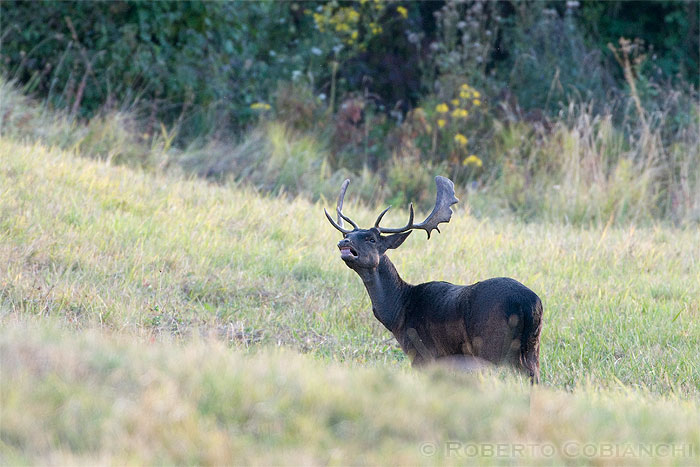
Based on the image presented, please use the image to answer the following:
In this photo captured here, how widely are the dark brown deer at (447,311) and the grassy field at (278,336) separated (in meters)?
0.23

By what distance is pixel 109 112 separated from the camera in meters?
12.8

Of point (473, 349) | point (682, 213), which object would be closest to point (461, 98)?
point (682, 213)

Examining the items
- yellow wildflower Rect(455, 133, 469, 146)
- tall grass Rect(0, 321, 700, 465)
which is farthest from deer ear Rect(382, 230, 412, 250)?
yellow wildflower Rect(455, 133, 469, 146)

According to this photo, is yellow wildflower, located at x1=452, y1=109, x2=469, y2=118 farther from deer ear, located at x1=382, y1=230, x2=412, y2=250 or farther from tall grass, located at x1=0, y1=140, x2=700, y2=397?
deer ear, located at x1=382, y1=230, x2=412, y2=250

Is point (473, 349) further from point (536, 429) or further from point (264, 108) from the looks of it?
point (264, 108)

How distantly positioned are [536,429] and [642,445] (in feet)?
1.49

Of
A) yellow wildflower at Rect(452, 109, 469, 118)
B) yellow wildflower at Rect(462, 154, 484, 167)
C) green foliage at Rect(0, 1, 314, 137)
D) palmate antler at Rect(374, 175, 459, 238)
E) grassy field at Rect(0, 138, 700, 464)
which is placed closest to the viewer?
grassy field at Rect(0, 138, 700, 464)

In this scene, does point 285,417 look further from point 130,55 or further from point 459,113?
point 130,55

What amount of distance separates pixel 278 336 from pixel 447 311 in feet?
5.27

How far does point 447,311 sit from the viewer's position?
5.70m

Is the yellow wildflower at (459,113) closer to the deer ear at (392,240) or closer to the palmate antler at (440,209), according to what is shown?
the palmate antler at (440,209)

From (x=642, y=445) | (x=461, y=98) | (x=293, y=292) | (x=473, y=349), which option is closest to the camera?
(x=642, y=445)

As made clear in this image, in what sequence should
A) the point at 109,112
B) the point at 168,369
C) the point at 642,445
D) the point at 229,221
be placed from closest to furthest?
the point at 642,445 → the point at 168,369 → the point at 229,221 → the point at 109,112

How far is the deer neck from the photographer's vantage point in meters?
6.11
